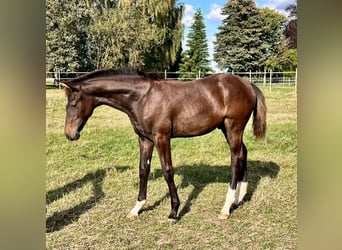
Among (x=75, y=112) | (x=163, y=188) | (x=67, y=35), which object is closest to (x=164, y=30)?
(x=67, y=35)

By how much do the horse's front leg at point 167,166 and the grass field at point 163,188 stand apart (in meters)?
0.05

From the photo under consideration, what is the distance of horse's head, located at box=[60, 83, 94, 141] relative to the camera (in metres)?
1.34

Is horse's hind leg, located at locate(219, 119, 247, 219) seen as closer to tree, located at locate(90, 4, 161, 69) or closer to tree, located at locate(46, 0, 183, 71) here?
tree, located at locate(46, 0, 183, 71)

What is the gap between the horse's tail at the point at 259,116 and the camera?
1616 millimetres

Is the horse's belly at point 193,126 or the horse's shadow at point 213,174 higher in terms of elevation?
the horse's belly at point 193,126

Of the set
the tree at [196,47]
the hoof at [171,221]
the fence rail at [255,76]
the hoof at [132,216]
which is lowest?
the hoof at [171,221]

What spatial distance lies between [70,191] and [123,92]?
2.01 feet

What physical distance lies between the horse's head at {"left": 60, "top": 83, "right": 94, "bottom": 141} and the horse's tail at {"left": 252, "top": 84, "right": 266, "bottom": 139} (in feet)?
2.73

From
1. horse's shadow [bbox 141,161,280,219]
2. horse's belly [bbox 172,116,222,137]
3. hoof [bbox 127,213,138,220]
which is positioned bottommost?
hoof [bbox 127,213,138,220]

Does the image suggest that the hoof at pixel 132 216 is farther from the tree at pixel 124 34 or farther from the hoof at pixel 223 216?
the tree at pixel 124 34

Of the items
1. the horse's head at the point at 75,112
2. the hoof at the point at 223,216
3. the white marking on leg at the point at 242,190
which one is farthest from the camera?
the white marking on leg at the point at 242,190

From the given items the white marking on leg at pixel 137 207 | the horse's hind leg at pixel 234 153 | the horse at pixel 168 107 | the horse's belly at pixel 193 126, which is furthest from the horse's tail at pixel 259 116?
the white marking on leg at pixel 137 207

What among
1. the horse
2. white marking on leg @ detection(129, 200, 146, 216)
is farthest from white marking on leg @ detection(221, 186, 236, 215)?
white marking on leg @ detection(129, 200, 146, 216)
